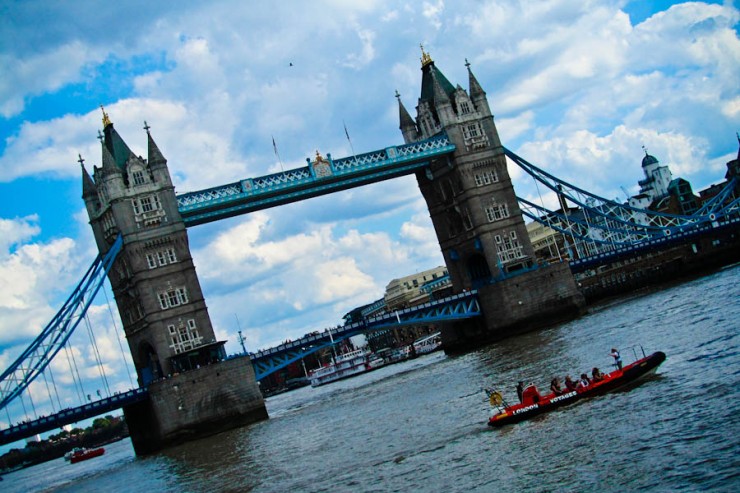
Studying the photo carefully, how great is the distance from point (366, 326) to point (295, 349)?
6.97 m

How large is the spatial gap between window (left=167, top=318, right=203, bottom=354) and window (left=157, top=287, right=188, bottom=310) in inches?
58.4

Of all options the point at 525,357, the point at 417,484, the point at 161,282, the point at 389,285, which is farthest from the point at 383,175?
the point at 389,285

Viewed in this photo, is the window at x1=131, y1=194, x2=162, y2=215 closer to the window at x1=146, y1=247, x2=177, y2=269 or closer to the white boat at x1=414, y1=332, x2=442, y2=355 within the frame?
the window at x1=146, y1=247, x2=177, y2=269

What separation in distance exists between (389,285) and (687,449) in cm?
17330

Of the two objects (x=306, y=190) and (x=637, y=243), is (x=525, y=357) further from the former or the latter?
(x=637, y=243)

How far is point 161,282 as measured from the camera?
7012cm

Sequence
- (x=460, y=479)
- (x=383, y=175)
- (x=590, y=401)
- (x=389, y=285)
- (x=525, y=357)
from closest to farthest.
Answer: (x=460, y=479) < (x=590, y=401) < (x=525, y=357) < (x=383, y=175) < (x=389, y=285)

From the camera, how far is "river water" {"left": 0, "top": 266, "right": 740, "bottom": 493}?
83.3 ft

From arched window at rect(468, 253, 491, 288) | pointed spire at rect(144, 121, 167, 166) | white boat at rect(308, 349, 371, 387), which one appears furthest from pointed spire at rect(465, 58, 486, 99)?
white boat at rect(308, 349, 371, 387)

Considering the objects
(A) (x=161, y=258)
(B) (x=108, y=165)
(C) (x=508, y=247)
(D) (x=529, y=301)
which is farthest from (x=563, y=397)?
(C) (x=508, y=247)

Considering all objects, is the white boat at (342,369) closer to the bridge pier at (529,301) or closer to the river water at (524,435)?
the bridge pier at (529,301)

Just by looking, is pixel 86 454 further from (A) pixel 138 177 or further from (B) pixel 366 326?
(A) pixel 138 177

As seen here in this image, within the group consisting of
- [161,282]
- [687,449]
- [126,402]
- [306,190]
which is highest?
[306,190]

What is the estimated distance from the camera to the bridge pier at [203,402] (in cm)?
6481
